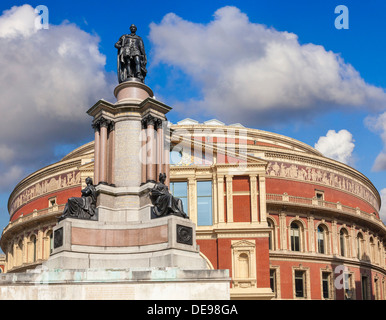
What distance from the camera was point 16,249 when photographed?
62.8 metres

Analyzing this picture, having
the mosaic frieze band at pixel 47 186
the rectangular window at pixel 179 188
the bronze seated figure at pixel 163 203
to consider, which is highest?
the mosaic frieze band at pixel 47 186

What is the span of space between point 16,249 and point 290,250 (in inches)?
1231

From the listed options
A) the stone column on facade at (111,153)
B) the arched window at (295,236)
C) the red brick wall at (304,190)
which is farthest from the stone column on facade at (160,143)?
the arched window at (295,236)

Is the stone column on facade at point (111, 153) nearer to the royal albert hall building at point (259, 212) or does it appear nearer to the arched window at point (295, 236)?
the royal albert hall building at point (259, 212)

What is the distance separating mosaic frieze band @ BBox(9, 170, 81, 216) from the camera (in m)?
56.4

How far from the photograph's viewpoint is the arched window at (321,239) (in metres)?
54.8

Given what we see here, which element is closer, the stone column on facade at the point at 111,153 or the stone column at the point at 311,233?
the stone column on facade at the point at 111,153

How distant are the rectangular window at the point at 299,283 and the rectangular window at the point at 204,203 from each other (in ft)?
38.2

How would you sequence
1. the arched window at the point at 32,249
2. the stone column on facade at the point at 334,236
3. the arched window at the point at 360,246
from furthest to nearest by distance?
the arched window at the point at 360,246
the arched window at the point at 32,249
the stone column on facade at the point at 334,236

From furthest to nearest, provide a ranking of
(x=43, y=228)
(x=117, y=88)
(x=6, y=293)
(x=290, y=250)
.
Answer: (x=43, y=228) < (x=290, y=250) < (x=117, y=88) < (x=6, y=293)

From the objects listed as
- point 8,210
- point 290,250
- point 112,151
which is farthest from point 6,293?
point 8,210

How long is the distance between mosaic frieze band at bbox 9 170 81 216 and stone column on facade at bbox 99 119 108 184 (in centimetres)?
3530

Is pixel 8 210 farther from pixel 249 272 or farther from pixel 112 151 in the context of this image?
pixel 112 151

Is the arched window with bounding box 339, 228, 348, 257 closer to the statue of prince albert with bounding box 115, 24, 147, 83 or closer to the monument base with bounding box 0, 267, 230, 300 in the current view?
the statue of prince albert with bounding box 115, 24, 147, 83
